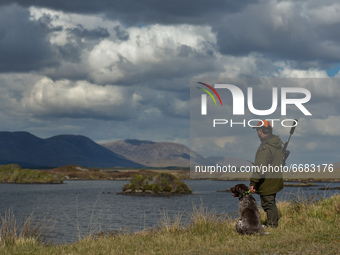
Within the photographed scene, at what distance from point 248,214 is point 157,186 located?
195 feet

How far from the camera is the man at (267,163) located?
1158 cm

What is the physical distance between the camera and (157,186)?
231 feet

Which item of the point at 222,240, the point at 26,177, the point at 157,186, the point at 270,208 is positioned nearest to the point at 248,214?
the point at 222,240

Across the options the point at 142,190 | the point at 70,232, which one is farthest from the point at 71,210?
the point at 142,190

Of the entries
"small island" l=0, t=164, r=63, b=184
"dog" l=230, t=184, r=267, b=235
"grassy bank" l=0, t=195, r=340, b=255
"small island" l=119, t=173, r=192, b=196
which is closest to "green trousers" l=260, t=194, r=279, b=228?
"grassy bank" l=0, t=195, r=340, b=255

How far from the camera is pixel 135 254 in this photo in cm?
981

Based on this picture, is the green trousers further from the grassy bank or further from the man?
the grassy bank

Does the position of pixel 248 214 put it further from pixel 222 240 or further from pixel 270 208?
pixel 270 208

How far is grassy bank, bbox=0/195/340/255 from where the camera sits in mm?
9594

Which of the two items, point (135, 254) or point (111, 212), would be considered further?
point (111, 212)

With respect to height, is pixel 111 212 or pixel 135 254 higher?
pixel 135 254

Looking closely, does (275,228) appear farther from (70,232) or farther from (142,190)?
(142,190)

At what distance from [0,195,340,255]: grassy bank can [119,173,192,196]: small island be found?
181 ft

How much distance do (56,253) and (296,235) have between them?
221 inches
